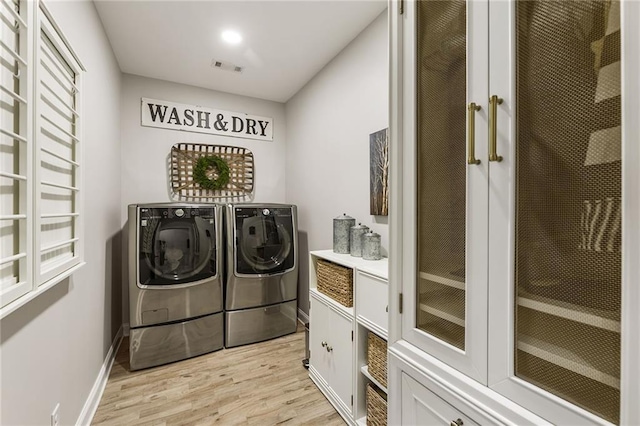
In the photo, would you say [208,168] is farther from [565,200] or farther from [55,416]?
[565,200]

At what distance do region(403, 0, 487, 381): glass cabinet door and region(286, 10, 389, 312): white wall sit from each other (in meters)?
1.14

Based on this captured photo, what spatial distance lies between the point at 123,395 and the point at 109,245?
120 cm

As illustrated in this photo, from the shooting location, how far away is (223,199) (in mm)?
3541

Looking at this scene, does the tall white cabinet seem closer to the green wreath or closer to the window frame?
the window frame

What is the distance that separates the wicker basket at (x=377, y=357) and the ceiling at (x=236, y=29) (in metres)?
2.21

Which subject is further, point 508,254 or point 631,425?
point 508,254

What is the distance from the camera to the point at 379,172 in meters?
2.14

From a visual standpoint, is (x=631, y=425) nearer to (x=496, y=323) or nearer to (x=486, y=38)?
(x=496, y=323)

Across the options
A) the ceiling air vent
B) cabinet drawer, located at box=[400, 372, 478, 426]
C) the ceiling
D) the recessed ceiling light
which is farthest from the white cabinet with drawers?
the ceiling air vent

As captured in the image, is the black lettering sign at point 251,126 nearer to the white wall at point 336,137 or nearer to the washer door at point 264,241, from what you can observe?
the white wall at point 336,137

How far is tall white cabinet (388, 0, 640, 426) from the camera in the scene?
0.57 m

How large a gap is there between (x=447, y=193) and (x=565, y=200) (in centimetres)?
29

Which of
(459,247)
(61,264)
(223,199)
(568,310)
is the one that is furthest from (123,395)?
(568,310)

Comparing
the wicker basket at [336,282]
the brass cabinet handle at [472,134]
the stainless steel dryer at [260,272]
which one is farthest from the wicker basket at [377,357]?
the stainless steel dryer at [260,272]
